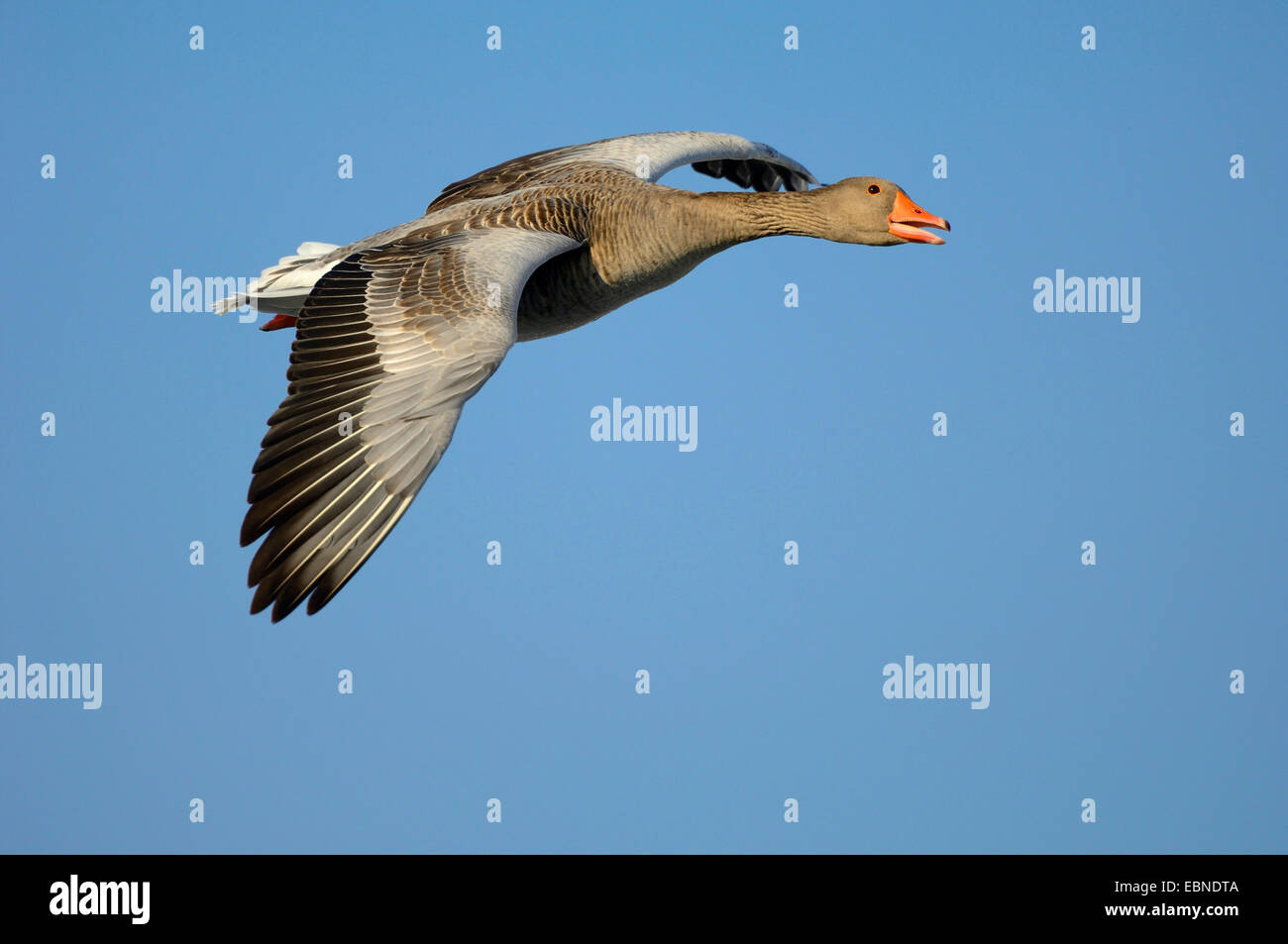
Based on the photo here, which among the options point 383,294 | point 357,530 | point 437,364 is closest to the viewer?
point 357,530

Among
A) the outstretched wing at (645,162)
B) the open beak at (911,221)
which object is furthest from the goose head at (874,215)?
the outstretched wing at (645,162)

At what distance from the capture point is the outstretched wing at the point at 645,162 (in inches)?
573

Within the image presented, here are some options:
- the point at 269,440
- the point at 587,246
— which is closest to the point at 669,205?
the point at 587,246

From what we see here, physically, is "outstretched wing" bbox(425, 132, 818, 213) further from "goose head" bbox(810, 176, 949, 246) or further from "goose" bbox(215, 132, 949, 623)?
"goose head" bbox(810, 176, 949, 246)

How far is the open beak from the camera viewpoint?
12461 millimetres

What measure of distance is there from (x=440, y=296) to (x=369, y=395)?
1.08 m

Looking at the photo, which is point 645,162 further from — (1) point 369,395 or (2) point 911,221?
(1) point 369,395

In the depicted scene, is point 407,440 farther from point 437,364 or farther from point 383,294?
point 383,294

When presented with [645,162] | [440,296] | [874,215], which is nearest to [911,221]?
[874,215]

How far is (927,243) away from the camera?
12.6 meters

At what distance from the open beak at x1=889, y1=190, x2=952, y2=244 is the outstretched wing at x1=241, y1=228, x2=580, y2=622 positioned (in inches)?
115

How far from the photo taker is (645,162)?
49.0ft

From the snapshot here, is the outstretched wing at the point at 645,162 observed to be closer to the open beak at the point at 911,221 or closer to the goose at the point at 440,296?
the goose at the point at 440,296

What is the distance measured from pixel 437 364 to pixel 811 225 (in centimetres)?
392
